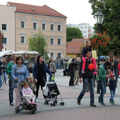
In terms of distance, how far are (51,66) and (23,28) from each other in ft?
165

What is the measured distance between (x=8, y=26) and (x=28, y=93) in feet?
192

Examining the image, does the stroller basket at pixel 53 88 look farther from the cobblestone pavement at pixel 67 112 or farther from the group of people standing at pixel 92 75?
the group of people standing at pixel 92 75

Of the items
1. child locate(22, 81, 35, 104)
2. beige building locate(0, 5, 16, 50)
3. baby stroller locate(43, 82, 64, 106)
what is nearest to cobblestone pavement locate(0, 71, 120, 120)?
baby stroller locate(43, 82, 64, 106)

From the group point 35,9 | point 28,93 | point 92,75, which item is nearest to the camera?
point 28,93

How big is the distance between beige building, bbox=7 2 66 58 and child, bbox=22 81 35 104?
57.4m

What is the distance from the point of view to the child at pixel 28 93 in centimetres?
910

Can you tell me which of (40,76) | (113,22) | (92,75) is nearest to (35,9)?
(113,22)

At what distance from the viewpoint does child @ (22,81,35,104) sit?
9.10 metres

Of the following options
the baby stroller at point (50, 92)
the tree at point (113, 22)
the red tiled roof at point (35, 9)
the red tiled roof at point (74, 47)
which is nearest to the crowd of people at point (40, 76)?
the baby stroller at point (50, 92)

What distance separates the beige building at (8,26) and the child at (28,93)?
57.9 meters

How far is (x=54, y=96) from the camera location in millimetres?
10844

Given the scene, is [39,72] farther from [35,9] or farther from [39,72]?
[35,9]

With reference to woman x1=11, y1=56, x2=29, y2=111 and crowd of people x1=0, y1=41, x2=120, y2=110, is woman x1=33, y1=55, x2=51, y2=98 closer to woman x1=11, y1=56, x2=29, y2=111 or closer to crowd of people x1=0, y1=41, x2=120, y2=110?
crowd of people x1=0, y1=41, x2=120, y2=110

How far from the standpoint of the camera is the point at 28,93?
923 centimetres
